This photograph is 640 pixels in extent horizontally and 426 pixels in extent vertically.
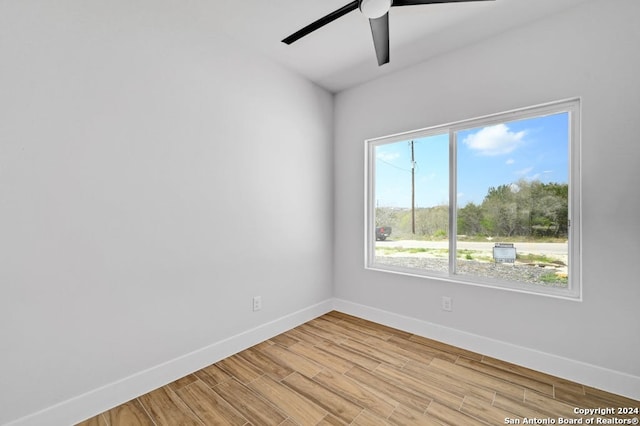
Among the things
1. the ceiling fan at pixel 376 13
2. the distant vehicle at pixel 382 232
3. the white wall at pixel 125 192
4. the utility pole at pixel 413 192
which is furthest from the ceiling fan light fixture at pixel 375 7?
the distant vehicle at pixel 382 232

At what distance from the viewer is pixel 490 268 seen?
2.40 m

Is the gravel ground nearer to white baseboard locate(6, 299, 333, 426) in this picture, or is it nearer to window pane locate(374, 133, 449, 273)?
window pane locate(374, 133, 449, 273)

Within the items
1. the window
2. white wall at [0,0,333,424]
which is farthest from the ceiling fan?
the window

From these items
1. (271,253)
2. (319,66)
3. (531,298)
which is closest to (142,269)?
(271,253)

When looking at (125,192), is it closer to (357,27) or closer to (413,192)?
(357,27)

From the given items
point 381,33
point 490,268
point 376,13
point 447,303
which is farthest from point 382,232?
point 376,13

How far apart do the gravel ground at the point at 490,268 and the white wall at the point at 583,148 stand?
15 cm

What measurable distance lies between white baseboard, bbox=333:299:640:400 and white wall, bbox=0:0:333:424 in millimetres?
1263

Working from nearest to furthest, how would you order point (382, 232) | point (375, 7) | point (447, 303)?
point (375, 7) → point (447, 303) → point (382, 232)

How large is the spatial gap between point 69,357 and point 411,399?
205 centimetres

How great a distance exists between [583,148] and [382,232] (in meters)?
1.80

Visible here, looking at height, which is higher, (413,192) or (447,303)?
(413,192)

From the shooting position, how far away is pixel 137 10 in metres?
1.82

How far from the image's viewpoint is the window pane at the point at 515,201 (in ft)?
6.91
